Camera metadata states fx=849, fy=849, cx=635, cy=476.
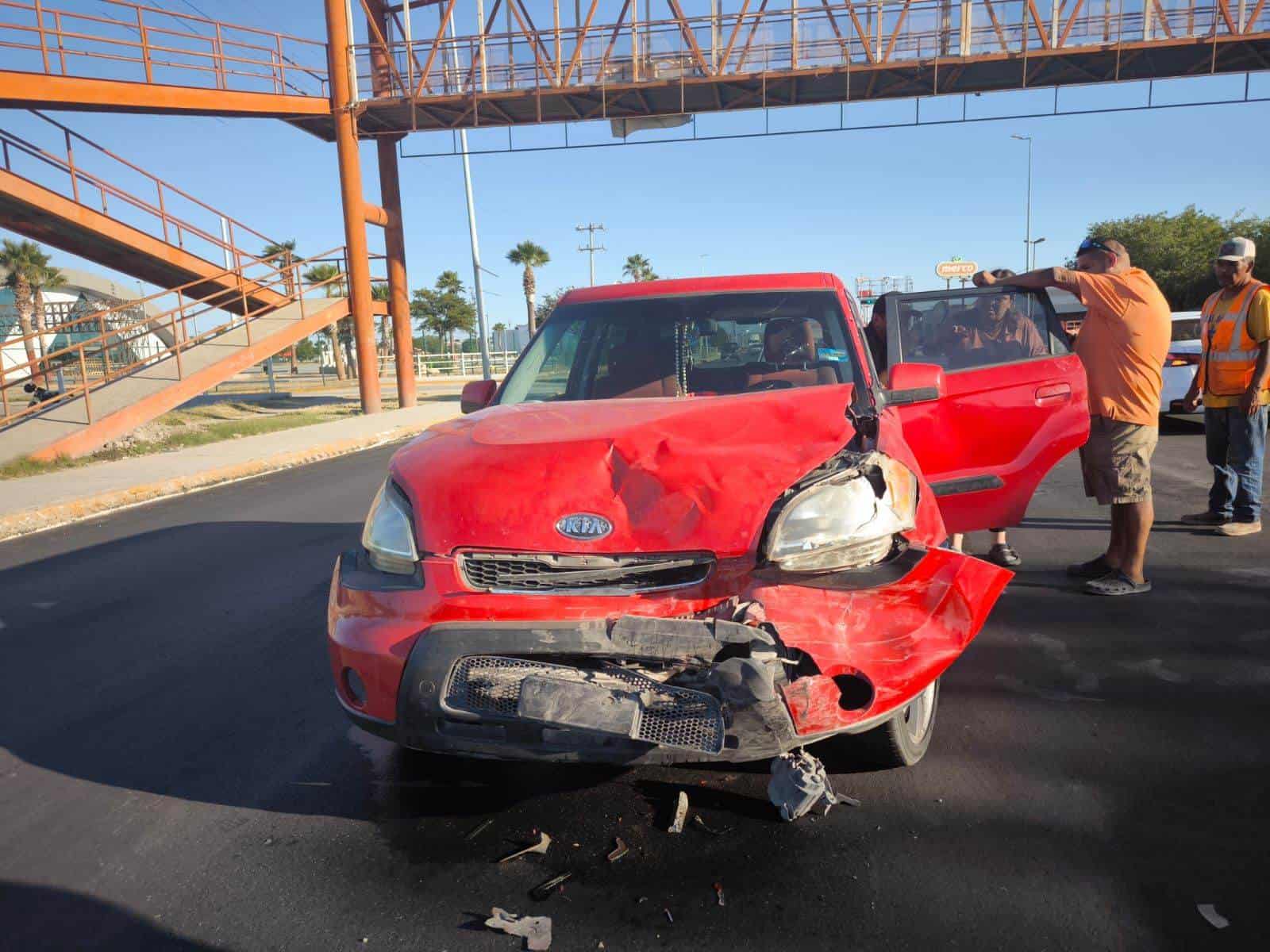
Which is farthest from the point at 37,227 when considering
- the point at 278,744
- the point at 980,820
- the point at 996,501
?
the point at 980,820

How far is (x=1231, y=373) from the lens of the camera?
19.2 ft

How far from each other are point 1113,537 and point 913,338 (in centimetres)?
162

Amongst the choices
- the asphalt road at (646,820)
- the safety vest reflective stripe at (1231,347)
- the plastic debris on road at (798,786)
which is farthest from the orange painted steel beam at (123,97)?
the plastic debris on road at (798,786)

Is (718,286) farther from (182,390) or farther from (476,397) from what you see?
(182,390)

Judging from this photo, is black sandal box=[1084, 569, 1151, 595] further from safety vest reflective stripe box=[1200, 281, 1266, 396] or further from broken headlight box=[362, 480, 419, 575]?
broken headlight box=[362, 480, 419, 575]

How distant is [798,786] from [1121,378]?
10.9 feet

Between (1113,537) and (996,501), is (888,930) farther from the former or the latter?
(1113,537)

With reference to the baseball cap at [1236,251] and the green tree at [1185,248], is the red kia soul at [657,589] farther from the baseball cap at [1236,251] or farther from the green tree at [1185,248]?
the green tree at [1185,248]

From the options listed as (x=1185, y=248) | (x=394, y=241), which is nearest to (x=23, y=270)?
(x=394, y=241)

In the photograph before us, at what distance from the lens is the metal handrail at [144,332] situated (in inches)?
477

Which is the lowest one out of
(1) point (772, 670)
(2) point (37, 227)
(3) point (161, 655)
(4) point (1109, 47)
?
(3) point (161, 655)

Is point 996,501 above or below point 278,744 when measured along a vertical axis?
above

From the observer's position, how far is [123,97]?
15.1 m

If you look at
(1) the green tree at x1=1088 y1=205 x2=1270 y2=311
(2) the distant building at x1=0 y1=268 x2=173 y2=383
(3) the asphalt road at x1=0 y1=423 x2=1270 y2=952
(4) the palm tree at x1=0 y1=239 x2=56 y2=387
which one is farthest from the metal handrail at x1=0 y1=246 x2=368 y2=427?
(1) the green tree at x1=1088 y1=205 x2=1270 y2=311
